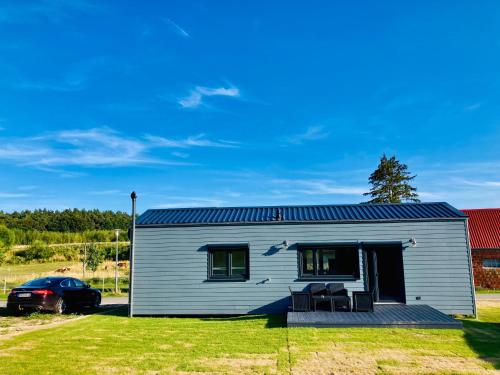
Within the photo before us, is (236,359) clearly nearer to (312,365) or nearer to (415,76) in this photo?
(312,365)

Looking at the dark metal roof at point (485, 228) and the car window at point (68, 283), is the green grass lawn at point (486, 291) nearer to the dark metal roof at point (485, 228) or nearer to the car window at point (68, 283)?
the dark metal roof at point (485, 228)

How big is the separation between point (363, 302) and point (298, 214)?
351cm

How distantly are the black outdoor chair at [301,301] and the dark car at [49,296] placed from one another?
7.93 meters

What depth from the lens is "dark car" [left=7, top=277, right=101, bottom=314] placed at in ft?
36.8

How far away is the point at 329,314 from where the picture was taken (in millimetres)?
9406

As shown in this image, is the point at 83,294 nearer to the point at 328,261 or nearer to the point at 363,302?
the point at 328,261

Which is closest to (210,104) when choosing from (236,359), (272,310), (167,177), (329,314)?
(167,177)

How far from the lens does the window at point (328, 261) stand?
11.0 meters

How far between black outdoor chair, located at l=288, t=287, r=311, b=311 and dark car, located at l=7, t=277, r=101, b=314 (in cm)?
793

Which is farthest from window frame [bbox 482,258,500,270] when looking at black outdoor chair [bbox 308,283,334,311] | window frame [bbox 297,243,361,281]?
black outdoor chair [bbox 308,283,334,311]

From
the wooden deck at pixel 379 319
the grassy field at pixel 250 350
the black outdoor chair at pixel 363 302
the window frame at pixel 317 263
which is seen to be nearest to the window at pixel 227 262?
the window frame at pixel 317 263

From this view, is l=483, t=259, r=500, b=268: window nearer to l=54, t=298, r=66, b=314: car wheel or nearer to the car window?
the car window

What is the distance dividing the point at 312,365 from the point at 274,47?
12.3 metres

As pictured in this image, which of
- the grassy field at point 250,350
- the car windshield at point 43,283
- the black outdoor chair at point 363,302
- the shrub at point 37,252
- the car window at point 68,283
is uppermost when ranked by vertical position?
the shrub at point 37,252
